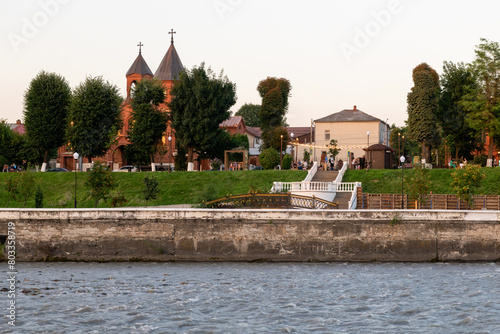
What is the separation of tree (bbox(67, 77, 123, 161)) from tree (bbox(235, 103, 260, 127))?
83172 mm

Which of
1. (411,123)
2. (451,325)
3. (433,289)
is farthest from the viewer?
(411,123)

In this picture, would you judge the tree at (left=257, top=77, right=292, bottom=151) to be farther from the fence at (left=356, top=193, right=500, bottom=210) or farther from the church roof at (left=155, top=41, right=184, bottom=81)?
the fence at (left=356, top=193, right=500, bottom=210)

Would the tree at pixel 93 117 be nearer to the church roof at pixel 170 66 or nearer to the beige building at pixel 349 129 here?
the church roof at pixel 170 66

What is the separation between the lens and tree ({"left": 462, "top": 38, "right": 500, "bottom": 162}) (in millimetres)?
59781

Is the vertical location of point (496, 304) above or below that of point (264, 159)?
below

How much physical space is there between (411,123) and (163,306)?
1942 inches

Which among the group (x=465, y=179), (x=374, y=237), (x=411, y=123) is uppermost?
(x=411, y=123)

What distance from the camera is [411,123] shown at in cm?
6719

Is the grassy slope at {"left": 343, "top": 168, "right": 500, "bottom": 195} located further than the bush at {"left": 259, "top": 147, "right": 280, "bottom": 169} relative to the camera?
No

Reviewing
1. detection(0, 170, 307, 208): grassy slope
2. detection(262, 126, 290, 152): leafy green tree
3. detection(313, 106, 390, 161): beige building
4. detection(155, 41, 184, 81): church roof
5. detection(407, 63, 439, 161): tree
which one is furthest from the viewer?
detection(313, 106, 390, 161): beige building

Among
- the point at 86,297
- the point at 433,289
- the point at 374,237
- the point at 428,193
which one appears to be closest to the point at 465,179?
the point at 428,193

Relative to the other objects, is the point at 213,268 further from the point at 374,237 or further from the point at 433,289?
the point at 433,289

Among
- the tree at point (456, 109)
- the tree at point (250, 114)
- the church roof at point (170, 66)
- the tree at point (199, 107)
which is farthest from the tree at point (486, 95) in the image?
the tree at point (250, 114)

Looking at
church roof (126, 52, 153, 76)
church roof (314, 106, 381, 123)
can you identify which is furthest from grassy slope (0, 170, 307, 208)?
church roof (314, 106, 381, 123)
